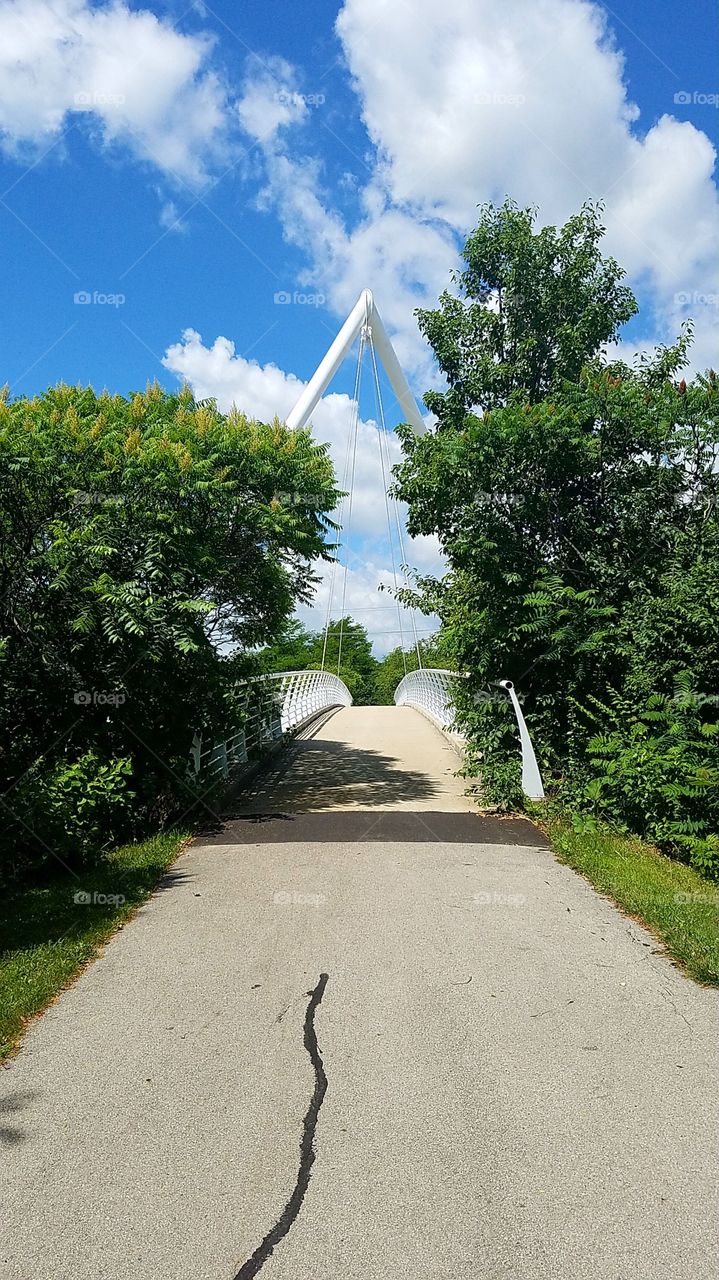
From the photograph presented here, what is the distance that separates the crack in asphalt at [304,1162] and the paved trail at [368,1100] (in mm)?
11

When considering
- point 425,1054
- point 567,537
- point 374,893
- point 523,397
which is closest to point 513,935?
point 374,893

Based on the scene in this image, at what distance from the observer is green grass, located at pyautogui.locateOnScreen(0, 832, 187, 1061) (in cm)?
451

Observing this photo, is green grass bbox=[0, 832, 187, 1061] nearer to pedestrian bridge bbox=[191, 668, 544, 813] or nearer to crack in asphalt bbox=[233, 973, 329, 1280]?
crack in asphalt bbox=[233, 973, 329, 1280]

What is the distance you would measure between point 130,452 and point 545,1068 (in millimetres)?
7217

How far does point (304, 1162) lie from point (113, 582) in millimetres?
6457

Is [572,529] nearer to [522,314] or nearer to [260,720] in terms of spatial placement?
[522,314]

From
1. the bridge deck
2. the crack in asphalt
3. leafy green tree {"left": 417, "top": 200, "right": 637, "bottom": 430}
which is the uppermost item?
leafy green tree {"left": 417, "top": 200, "right": 637, "bottom": 430}

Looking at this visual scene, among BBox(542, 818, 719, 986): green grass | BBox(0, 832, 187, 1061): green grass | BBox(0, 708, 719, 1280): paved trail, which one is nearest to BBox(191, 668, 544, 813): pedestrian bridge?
BBox(542, 818, 719, 986): green grass

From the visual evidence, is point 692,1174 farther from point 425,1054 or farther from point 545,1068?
point 425,1054

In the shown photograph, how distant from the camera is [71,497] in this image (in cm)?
868

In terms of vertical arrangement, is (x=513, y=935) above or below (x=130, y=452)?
below

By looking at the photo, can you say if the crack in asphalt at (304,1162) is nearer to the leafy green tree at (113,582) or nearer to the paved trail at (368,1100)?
the paved trail at (368,1100)

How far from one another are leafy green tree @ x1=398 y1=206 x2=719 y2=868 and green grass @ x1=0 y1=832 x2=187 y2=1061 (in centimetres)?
468

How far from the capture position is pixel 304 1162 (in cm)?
302
